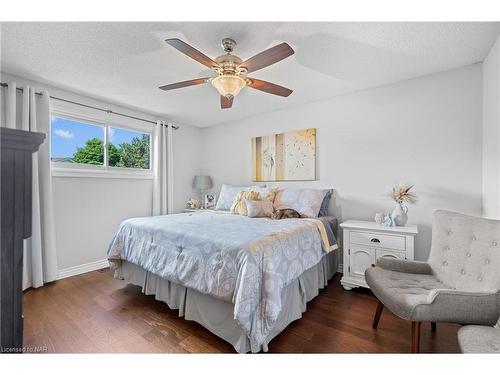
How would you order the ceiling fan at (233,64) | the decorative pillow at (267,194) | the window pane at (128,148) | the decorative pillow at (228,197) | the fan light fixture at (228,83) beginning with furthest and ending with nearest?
the decorative pillow at (228,197) → the window pane at (128,148) → the decorative pillow at (267,194) → the fan light fixture at (228,83) → the ceiling fan at (233,64)

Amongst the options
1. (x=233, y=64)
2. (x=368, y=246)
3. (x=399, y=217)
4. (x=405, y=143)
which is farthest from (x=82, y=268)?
(x=405, y=143)

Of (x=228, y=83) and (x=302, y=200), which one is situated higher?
(x=228, y=83)

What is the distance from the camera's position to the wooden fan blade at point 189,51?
1.37 meters

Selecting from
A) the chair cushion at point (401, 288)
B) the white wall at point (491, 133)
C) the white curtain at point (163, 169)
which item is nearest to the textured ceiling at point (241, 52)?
the white wall at point (491, 133)

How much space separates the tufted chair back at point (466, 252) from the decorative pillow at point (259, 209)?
1.58 metres

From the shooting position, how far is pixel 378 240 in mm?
2277

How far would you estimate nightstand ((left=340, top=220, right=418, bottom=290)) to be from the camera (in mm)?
2143

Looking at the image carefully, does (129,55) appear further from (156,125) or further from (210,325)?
(210,325)

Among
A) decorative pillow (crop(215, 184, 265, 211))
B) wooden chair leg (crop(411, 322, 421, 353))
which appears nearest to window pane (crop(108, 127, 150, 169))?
decorative pillow (crop(215, 184, 265, 211))

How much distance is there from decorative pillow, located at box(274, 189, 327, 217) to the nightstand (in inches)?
16.2

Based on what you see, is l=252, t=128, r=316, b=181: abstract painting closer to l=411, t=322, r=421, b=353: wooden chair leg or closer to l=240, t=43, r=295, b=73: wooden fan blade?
l=240, t=43, r=295, b=73: wooden fan blade

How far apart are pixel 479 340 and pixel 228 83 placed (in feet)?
6.95

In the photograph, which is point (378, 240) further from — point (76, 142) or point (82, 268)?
point (76, 142)

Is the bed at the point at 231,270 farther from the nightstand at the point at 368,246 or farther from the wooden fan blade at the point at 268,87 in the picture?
the wooden fan blade at the point at 268,87
